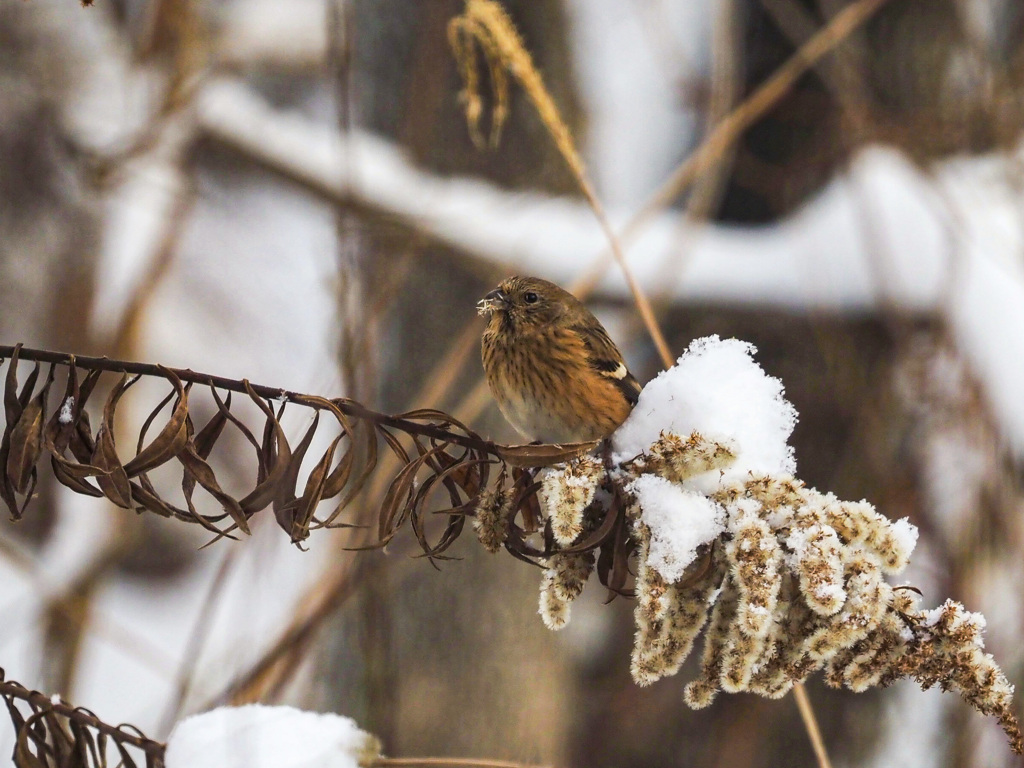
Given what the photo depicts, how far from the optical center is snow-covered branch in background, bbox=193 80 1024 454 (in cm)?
397

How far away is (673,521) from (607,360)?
1.43m

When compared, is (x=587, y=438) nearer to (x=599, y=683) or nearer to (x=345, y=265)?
(x=345, y=265)

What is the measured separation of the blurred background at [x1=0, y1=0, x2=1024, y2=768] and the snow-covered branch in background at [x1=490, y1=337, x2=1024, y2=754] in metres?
1.86

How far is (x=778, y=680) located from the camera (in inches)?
39.2

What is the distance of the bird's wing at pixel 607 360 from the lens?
2.37 meters

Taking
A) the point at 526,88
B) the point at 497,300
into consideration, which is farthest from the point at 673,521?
the point at 497,300

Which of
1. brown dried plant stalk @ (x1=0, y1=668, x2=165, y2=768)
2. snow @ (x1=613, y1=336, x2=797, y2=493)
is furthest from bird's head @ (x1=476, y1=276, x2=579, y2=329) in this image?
brown dried plant stalk @ (x1=0, y1=668, x2=165, y2=768)

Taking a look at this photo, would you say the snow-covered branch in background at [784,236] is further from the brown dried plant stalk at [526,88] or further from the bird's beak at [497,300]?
the brown dried plant stalk at [526,88]

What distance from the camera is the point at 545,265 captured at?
14.7 feet

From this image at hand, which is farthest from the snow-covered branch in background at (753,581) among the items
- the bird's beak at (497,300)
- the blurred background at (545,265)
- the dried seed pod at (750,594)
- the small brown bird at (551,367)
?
the blurred background at (545,265)

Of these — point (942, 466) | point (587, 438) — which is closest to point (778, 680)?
point (587, 438)

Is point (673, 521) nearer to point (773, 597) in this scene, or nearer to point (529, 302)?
point (773, 597)

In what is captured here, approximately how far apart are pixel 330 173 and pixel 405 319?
2.51 ft

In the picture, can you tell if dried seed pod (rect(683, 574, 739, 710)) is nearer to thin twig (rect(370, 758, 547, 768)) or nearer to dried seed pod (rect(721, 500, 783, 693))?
dried seed pod (rect(721, 500, 783, 693))
